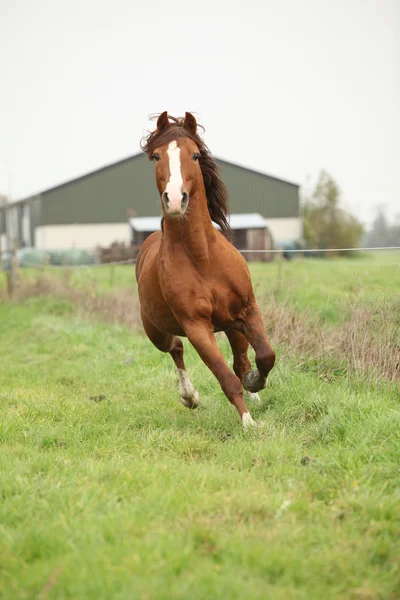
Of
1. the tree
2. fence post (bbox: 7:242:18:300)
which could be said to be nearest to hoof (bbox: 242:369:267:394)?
fence post (bbox: 7:242:18:300)

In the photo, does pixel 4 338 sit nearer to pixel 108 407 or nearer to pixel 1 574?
pixel 108 407

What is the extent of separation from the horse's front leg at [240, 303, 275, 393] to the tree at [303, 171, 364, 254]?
3422 cm

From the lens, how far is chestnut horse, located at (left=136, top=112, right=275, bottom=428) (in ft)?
15.3

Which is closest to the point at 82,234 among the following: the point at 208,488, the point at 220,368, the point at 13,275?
the point at 13,275

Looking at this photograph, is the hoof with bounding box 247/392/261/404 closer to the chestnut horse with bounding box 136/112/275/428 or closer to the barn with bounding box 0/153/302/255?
the chestnut horse with bounding box 136/112/275/428

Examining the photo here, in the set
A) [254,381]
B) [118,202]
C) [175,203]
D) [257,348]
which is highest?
[118,202]

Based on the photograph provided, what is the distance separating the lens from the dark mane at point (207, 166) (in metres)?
4.88

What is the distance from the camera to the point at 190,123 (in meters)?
5.03

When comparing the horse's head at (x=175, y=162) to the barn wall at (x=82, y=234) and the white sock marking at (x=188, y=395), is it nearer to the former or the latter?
the white sock marking at (x=188, y=395)

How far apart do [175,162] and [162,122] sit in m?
0.63

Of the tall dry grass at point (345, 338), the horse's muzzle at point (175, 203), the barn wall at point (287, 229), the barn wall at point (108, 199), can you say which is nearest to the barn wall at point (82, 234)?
the barn wall at point (108, 199)

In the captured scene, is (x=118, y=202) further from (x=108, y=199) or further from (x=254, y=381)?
(x=254, y=381)

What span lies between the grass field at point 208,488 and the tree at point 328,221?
33735 mm

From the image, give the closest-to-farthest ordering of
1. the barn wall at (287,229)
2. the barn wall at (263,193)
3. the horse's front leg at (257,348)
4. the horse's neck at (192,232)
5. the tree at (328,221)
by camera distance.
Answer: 1. the horse's neck at (192,232)
2. the horse's front leg at (257,348)
3. the barn wall at (287,229)
4. the barn wall at (263,193)
5. the tree at (328,221)
